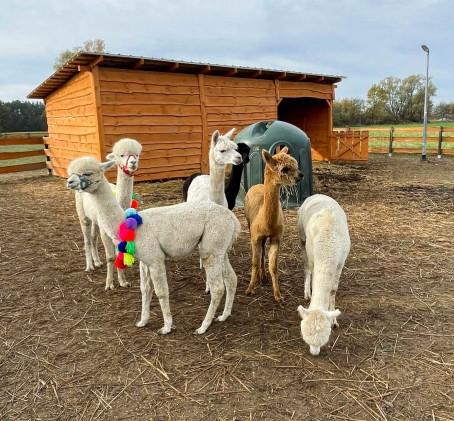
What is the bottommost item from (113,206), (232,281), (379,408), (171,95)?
(379,408)

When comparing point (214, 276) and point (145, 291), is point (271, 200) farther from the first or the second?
point (145, 291)

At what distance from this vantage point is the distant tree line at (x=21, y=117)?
44.5 m

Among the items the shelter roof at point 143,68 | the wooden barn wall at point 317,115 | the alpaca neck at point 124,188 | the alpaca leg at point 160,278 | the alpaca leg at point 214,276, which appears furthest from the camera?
the wooden barn wall at point 317,115

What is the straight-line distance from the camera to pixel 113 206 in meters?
3.13

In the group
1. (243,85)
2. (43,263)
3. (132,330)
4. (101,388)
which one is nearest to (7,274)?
(43,263)

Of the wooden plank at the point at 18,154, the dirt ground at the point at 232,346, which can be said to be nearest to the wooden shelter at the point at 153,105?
the wooden plank at the point at 18,154

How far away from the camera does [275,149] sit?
24.3 ft

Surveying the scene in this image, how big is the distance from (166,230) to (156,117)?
28.0 feet

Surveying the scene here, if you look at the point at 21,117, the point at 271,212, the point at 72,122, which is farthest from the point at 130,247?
the point at 21,117

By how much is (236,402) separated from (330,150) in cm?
1625

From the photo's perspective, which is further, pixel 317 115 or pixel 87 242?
pixel 317 115

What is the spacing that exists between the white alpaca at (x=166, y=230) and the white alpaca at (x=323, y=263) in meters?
0.75

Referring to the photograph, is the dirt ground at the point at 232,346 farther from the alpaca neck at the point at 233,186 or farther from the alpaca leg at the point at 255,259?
the alpaca neck at the point at 233,186

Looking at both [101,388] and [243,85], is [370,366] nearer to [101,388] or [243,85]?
[101,388]
